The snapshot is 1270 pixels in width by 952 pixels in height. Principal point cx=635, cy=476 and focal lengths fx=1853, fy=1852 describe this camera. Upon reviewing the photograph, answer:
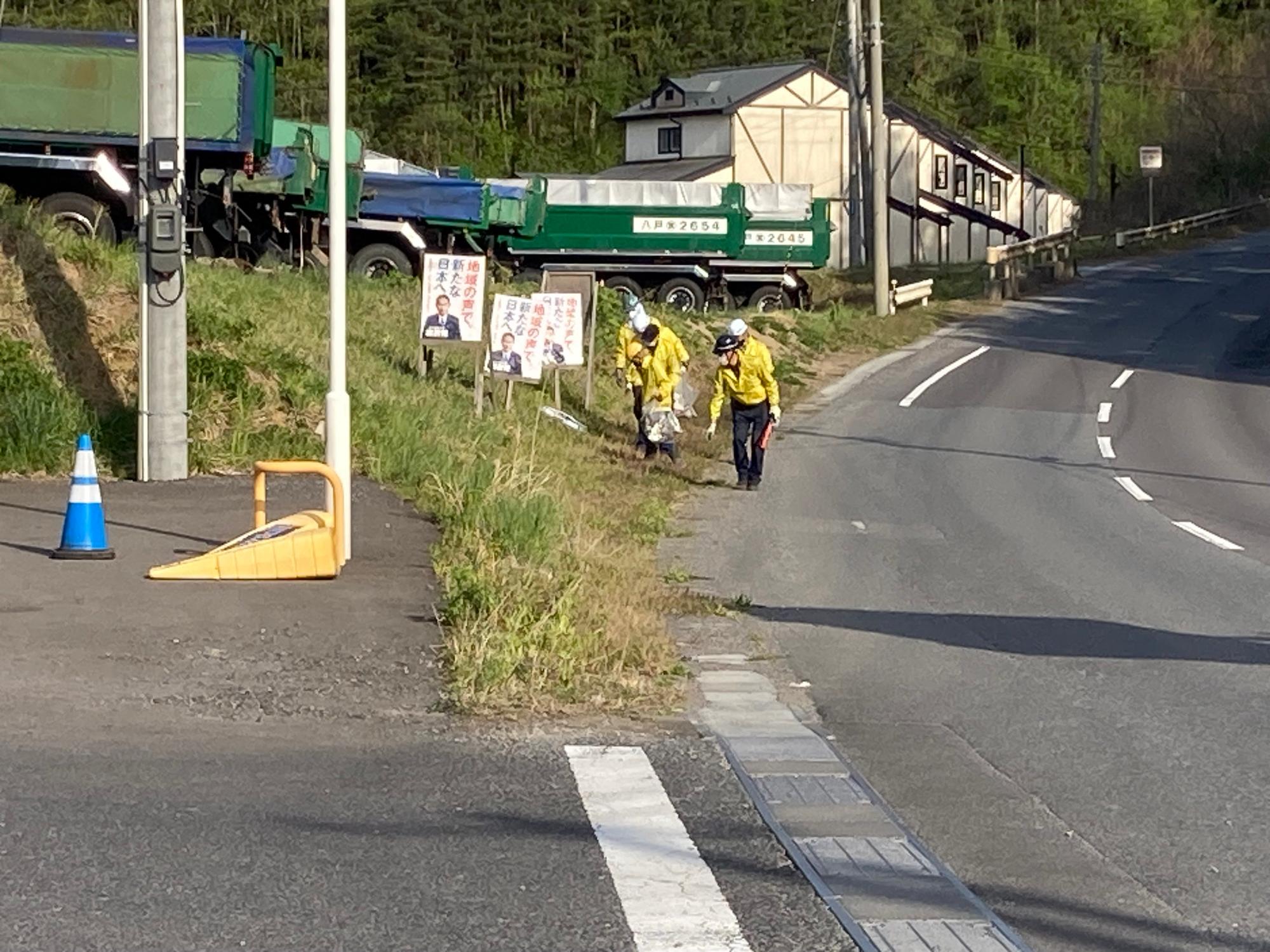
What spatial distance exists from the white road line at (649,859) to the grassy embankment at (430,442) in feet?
3.48

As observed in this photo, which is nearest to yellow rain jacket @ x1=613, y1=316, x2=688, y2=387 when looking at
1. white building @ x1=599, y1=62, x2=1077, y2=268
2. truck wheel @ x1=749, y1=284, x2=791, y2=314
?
truck wheel @ x1=749, y1=284, x2=791, y2=314

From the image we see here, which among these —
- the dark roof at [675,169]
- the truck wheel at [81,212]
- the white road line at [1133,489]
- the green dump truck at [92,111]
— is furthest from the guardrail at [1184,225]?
the white road line at [1133,489]

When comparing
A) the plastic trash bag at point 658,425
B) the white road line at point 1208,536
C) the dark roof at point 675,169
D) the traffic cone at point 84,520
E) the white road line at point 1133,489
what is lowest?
the white road line at point 1208,536

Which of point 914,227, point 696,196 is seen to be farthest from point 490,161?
point 696,196

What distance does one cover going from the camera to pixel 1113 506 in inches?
695

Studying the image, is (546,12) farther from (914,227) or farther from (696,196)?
(696,196)

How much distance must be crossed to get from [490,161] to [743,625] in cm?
7039

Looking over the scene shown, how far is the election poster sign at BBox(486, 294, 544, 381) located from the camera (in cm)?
2003

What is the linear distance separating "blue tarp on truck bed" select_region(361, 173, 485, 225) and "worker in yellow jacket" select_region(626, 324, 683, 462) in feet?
41.7

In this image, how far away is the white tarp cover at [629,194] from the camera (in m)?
39.6

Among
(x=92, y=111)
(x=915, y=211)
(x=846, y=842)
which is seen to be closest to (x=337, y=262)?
(x=846, y=842)

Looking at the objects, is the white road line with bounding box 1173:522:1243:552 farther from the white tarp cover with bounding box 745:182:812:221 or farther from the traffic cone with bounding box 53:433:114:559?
the white tarp cover with bounding box 745:182:812:221

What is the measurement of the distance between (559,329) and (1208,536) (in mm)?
7716

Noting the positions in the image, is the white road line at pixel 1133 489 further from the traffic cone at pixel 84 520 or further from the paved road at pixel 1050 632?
the traffic cone at pixel 84 520
